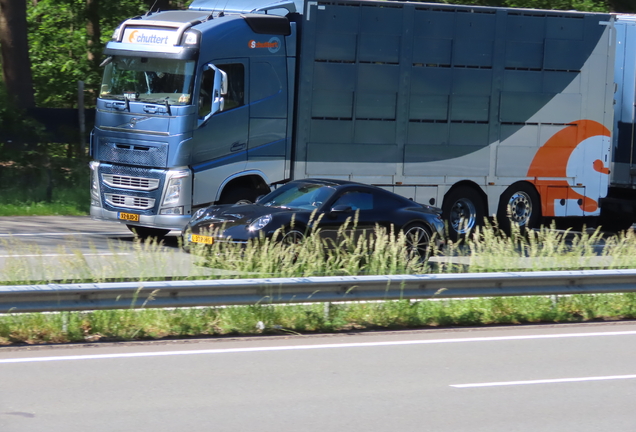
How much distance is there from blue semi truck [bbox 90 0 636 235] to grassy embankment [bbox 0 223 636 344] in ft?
13.1

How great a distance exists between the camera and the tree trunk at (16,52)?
23125 millimetres

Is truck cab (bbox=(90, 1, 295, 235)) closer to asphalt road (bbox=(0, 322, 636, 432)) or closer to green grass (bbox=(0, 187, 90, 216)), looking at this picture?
green grass (bbox=(0, 187, 90, 216))

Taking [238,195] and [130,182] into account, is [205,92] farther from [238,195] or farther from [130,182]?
[130,182]

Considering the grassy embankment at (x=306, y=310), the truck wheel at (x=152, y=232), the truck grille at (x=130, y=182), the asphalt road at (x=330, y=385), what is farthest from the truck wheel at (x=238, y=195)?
the asphalt road at (x=330, y=385)

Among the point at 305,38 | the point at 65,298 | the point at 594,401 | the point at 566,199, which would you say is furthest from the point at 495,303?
the point at 566,199

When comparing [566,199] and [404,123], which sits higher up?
[404,123]

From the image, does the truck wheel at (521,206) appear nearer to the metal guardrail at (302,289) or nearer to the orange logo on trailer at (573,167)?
the orange logo on trailer at (573,167)

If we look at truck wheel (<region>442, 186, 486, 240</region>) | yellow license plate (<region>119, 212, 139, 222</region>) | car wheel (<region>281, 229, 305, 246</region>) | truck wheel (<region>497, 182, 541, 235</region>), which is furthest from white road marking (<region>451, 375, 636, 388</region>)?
truck wheel (<region>497, 182, 541, 235</region>)

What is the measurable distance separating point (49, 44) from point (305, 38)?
15.7m

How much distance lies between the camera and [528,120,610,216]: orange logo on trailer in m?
17.3

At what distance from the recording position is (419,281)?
377 inches

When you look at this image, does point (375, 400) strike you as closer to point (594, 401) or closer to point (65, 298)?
point (594, 401)

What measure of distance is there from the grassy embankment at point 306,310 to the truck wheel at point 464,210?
16.0 feet

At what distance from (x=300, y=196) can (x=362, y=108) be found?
3153 mm
